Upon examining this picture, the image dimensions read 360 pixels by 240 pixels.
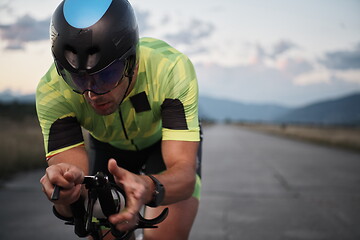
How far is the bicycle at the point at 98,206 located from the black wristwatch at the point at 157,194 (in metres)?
0.07

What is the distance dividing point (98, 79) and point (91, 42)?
0.18m

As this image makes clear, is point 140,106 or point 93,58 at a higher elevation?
point 93,58

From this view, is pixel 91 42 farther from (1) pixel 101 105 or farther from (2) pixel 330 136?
(2) pixel 330 136

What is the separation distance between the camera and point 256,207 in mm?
6562

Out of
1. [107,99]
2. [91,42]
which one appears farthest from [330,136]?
[91,42]

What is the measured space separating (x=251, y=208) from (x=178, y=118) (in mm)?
4429

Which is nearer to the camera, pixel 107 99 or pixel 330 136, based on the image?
pixel 107 99

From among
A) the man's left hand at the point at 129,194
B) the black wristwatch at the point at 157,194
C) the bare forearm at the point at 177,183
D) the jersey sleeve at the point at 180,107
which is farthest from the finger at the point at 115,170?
the jersey sleeve at the point at 180,107

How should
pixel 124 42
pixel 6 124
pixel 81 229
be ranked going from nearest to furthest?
pixel 81 229 < pixel 124 42 < pixel 6 124

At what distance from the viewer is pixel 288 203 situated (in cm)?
684

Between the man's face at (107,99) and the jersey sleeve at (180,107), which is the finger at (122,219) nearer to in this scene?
the man's face at (107,99)

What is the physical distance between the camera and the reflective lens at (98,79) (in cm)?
191

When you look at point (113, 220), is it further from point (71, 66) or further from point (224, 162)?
point (224, 162)

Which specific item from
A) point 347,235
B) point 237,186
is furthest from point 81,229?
point 237,186
